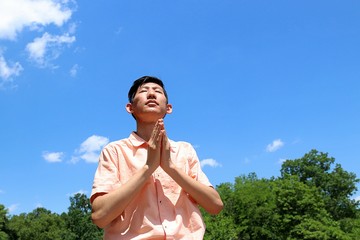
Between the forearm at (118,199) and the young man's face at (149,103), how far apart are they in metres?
0.55

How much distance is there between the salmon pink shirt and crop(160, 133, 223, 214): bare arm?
0.29ft

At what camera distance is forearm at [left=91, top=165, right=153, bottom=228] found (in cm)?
315

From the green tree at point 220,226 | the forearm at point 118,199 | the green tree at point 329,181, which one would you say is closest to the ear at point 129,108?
the forearm at point 118,199

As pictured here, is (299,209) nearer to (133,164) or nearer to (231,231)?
(231,231)

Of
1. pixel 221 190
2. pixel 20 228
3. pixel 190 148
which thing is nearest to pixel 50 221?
pixel 20 228

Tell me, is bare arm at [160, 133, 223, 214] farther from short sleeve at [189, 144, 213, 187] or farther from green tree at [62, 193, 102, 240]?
green tree at [62, 193, 102, 240]

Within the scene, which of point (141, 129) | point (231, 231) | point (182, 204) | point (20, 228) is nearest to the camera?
point (182, 204)

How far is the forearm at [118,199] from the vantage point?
3.15m

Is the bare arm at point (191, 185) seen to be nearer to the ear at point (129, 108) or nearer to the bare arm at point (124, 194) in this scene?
the bare arm at point (124, 194)

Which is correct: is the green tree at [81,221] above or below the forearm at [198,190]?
above

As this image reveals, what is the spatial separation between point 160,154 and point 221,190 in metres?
55.3

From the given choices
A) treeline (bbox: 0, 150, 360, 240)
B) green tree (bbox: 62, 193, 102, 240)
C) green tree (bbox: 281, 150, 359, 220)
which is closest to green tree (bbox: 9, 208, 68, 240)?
treeline (bbox: 0, 150, 360, 240)

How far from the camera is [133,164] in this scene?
3496 millimetres

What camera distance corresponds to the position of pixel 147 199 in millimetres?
3314
